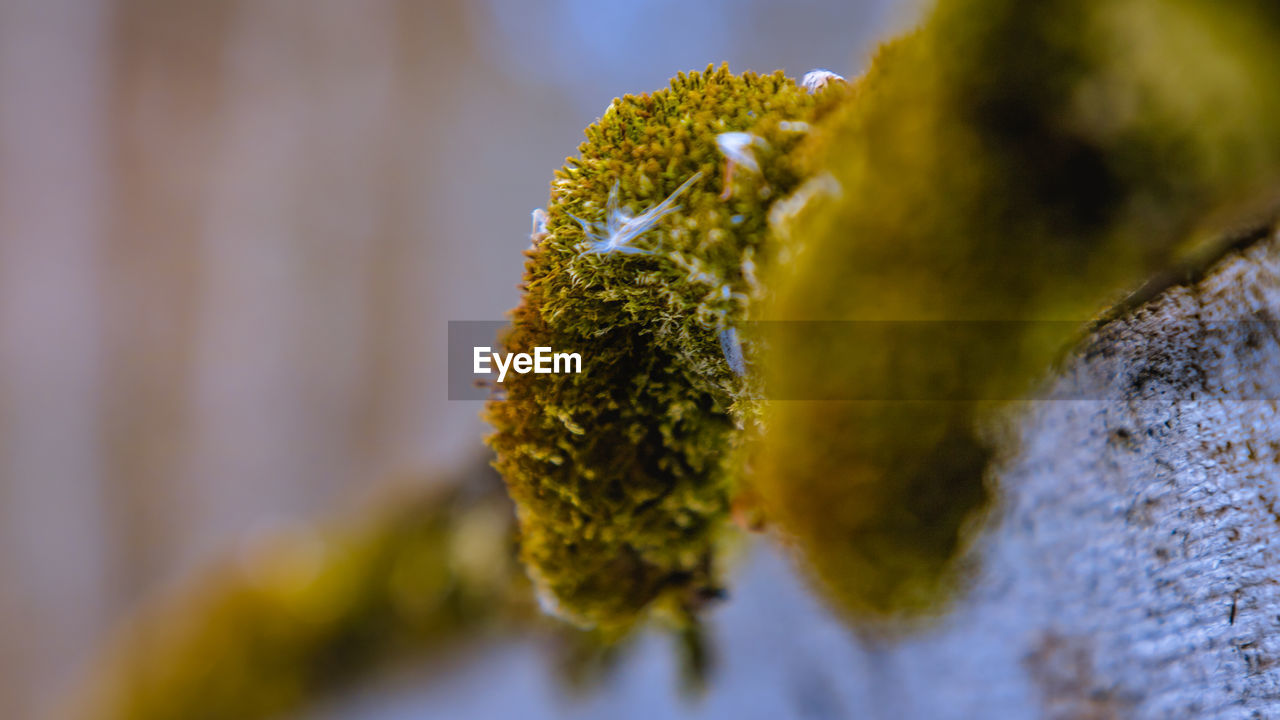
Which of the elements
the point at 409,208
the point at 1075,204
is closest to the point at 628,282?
the point at 1075,204

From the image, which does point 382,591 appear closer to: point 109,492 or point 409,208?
point 409,208

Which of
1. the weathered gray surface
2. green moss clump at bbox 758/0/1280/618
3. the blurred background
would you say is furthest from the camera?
the blurred background

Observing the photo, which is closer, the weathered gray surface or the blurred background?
the weathered gray surface

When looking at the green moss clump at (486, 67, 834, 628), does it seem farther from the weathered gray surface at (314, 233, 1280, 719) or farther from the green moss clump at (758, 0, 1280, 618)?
the weathered gray surface at (314, 233, 1280, 719)
